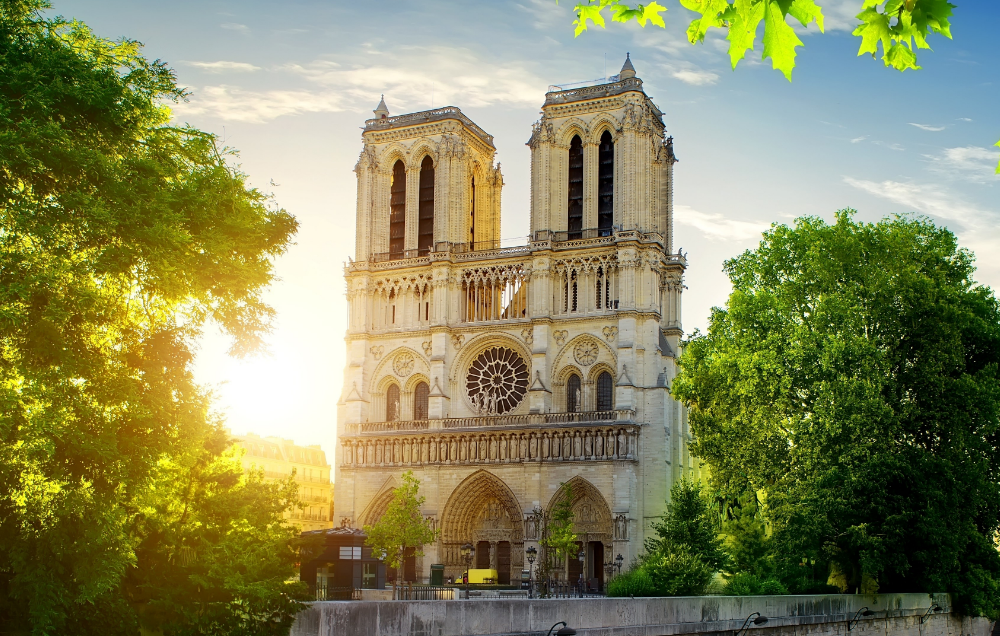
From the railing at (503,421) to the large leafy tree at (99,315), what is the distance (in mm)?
26700

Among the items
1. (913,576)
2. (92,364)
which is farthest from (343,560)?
(913,576)

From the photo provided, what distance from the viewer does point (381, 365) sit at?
5047cm

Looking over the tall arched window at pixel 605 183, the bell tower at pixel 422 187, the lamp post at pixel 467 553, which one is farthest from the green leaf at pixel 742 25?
the bell tower at pixel 422 187

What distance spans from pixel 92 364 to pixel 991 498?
25097 millimetres

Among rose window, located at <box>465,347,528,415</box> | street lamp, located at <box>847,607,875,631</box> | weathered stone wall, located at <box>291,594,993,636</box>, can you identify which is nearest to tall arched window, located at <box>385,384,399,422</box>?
rose window, located at <box>465,347,528,415</box>

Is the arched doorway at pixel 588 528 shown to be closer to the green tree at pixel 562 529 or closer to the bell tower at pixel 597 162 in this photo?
the green tree at pixel 562 529

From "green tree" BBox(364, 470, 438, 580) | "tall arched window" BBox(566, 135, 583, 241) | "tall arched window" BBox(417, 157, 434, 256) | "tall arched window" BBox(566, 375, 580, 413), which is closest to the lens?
"green tree" BBox(364, 470, 438, 580)

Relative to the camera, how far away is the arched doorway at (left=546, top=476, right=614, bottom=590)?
148 ft

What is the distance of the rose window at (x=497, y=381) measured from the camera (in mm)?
48562

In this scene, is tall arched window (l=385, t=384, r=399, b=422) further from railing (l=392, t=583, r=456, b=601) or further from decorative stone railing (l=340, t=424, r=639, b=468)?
railing (l=392, t=583, r=456, b=601)

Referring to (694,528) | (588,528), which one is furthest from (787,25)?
(588,528)

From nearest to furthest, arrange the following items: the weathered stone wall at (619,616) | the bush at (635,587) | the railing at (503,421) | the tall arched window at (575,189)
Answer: the weathered stone wall at (619,616)
the bush at (635,587)
the railing at (503,421)
the tall arched window at (575,189)

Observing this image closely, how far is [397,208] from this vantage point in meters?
52.8

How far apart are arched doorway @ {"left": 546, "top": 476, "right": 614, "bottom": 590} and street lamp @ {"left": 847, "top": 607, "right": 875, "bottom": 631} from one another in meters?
18.3
